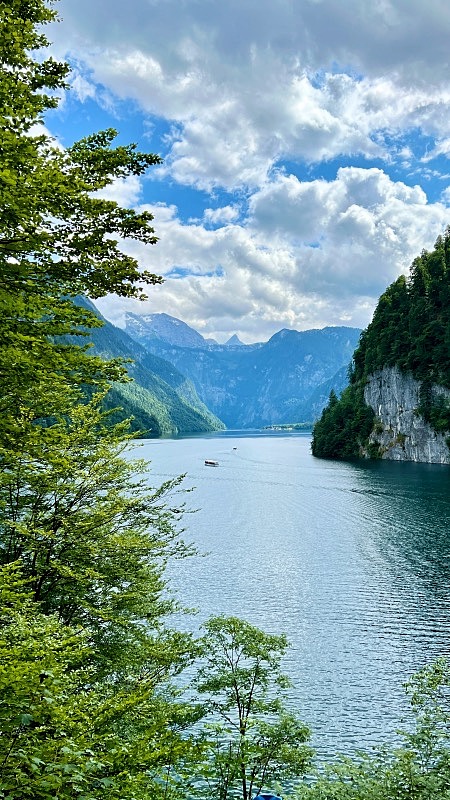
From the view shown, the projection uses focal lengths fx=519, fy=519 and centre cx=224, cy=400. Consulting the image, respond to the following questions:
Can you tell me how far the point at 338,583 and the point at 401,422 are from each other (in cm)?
9114

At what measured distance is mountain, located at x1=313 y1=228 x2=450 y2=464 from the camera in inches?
4626

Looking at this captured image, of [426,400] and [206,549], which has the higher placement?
[426,400]

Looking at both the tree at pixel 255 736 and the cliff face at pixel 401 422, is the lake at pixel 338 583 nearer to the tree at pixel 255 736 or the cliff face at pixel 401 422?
the tree at pixel 255 736

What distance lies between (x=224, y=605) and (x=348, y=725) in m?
14.4

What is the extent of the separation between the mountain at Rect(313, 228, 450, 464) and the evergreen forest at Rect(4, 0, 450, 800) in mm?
104523

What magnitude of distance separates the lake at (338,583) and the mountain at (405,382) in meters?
32.3

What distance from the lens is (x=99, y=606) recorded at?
17188 millimetres

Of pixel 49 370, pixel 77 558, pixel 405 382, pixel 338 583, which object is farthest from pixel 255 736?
pixel 405 382

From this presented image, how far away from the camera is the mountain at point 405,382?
117500 mm

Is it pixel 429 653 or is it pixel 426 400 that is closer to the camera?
pixel 429 653

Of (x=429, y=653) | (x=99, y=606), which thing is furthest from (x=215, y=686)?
(x=429, y=653)

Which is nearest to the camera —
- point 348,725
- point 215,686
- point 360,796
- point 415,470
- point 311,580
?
point 360,796

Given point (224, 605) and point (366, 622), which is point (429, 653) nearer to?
point (366, 622)

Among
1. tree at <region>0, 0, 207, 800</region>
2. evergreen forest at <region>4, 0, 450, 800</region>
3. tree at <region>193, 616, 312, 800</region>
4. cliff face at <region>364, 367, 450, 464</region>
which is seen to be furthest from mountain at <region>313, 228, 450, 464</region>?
tree at <region>0, 0, 207, 800</region>
